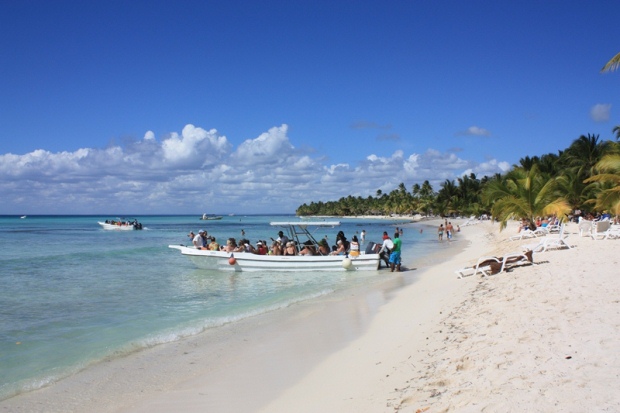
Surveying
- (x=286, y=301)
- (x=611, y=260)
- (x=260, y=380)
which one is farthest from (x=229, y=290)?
(x=611, y=260)

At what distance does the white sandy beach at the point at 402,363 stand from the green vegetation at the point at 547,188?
578 inches

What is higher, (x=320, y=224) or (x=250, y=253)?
(x=320, y=224)

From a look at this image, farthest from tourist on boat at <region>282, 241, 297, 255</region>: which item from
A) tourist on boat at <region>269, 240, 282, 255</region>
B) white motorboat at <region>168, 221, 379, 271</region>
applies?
white motorboat at <region>168, 221, 379, 271</region>

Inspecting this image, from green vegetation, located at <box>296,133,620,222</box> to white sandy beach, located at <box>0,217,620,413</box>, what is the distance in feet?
48.1

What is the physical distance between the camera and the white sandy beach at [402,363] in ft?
14.4

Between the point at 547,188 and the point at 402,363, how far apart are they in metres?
23.2

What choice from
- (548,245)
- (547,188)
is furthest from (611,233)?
(547,188)

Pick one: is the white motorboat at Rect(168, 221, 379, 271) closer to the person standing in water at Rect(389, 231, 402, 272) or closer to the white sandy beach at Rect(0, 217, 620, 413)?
the person standing in water at Rect(389, 231, 402, 272)

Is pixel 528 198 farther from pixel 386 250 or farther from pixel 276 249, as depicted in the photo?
pixel 276 249

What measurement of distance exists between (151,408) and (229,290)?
31.2 ft

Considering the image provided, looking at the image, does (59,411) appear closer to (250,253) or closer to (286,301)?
(286,301)

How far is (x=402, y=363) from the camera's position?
5.98m

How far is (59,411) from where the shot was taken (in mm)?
5508

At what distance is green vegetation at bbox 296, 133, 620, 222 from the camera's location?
22623 mm
